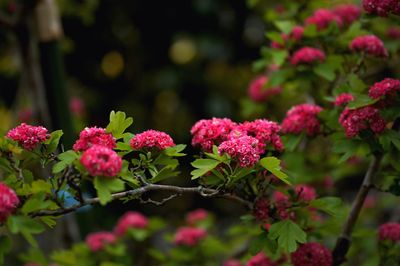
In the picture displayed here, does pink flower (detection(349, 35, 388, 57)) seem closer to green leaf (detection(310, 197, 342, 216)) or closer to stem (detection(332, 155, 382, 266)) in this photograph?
stem (detection(332, 155, 382, 266))

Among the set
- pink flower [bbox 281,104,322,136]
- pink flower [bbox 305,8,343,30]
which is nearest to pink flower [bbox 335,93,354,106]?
pink flower [bbox 281,104,322,136]

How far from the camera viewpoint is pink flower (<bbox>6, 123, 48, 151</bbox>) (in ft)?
4.60

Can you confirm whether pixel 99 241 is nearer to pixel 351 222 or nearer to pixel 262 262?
pixel 262 262

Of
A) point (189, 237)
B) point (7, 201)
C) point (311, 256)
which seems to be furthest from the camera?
point (189, 237)

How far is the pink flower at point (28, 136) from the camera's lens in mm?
1402

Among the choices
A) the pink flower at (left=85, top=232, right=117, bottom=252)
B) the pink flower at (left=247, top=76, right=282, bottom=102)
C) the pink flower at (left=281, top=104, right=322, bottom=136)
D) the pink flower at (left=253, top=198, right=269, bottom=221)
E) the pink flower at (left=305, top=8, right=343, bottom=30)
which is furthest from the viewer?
the pink flower at (left=247, top=76, right=282, bottom=102)

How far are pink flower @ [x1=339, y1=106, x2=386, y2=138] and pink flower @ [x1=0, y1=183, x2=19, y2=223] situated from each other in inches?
36.3

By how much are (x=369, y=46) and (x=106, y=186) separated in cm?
119

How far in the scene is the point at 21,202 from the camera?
1327 mm

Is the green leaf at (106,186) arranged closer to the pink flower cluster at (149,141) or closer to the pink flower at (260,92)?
the pink flower cluster at (149,141)

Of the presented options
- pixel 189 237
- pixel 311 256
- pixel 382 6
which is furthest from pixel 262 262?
pixel 382 6

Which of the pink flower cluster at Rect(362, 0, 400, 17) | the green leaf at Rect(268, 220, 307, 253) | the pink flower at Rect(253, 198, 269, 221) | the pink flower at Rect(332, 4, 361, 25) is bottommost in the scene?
the green leaf at Rect(268, 220, 307, 253)

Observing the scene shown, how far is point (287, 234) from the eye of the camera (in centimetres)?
157

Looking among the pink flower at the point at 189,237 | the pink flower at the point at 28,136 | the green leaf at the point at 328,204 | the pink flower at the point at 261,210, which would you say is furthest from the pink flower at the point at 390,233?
the pink flower at the point at 28,136
